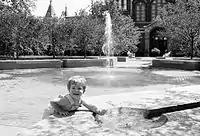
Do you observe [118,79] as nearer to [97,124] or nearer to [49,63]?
[49,63]

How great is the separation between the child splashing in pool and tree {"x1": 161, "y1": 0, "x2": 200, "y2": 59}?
2161 cm

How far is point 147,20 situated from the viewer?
63.2 metres

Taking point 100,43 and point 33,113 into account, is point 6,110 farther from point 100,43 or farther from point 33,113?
point 100,43

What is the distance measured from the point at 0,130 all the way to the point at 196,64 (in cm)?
1894

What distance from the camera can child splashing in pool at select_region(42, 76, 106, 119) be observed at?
383 cm

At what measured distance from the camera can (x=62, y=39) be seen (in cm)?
2830

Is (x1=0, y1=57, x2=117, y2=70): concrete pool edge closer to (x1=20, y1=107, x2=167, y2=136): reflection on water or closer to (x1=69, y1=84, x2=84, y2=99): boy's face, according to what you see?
(x1=20, y1=107, x2=167, y2=136): reflection on water

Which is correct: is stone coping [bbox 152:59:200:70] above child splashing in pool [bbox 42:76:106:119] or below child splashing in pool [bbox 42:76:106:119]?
below

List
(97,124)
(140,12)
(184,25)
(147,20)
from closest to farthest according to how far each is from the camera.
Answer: (97,124) → (184,25) → (147,20) → (140,12)

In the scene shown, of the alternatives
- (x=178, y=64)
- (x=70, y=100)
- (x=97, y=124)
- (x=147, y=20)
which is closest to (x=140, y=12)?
(x=147, y=20)

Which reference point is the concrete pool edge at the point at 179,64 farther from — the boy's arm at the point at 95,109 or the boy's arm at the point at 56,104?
the boy's arm at the point at 56,104

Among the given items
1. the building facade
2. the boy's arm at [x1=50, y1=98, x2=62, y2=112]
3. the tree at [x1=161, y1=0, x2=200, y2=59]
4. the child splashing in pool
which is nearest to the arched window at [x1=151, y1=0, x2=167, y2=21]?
the building facade

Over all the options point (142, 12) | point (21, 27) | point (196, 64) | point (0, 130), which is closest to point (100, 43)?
point (21, 27)

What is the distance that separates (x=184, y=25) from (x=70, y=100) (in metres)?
21.9
